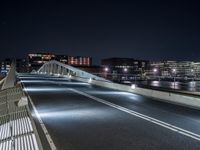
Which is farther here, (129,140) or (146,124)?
(146,124)

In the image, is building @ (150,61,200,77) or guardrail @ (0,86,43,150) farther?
building @ (150,61,200,77)

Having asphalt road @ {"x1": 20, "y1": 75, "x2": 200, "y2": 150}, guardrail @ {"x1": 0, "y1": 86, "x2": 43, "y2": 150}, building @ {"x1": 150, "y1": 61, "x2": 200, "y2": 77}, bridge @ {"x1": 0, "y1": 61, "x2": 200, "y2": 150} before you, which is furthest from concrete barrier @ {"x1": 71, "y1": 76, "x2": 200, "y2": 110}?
guardrail @ {"x1": 0, "y1": 86, "x2": 43, "y2": 150}

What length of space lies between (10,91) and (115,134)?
7.38 metres

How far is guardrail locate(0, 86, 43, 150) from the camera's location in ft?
24.9

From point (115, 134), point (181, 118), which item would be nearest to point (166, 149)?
point (115, 134)

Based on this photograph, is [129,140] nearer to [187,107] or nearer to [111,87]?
[187,107]

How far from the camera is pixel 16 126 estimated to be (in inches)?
403

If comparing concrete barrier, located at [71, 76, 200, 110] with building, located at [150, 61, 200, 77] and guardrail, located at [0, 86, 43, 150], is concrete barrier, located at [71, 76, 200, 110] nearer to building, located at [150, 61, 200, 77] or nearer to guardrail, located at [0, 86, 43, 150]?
building, located at [150, 61, 200, 77]

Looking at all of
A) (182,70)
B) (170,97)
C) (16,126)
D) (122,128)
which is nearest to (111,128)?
(122,128)

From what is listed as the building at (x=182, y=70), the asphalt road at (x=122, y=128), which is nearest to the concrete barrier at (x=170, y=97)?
the asphalt road at (x=122, y=128)

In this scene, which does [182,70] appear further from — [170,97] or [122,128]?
[122,128]

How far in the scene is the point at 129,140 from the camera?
28.0ft

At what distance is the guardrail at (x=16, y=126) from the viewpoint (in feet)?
24.9

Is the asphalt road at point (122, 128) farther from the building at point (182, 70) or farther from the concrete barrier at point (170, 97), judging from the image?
the building at point (182, 70)
